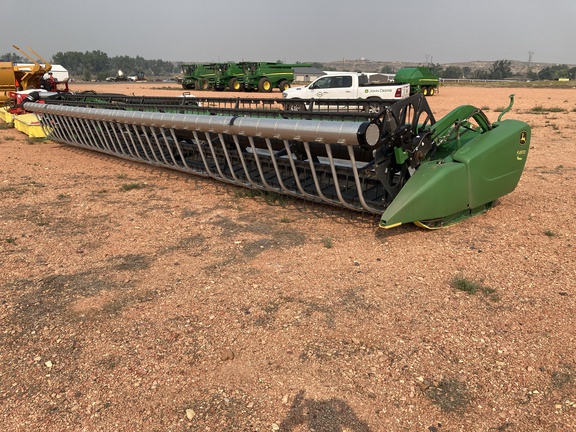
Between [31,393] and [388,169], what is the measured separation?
375cm

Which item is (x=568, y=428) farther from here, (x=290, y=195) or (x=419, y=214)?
(x=290, y=195)

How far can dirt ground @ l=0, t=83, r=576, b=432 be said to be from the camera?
2.39 meters

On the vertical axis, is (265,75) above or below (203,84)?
below

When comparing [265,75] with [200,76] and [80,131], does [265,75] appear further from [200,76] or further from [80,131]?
[80,131]

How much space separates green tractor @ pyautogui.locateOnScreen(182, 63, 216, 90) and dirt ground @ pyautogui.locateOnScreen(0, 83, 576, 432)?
29.4 meters

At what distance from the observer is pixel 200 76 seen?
33.5m

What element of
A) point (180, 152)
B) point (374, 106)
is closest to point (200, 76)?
point (180, 152)

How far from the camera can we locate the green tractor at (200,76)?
3294 centimetres

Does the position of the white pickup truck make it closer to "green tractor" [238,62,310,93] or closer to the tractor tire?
"green tractor" [238,62,310,93]

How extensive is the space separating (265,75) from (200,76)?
251 inches

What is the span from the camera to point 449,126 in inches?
190

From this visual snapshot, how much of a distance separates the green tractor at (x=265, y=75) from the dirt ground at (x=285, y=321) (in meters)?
26.5

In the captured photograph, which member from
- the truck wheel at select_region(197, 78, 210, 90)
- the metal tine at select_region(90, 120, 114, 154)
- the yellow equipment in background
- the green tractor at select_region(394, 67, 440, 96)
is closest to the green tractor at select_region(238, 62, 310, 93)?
the truck wheel at select_region(197, 78, 210, 90)

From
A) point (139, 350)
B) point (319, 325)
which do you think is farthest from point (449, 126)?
point (139, 350)
